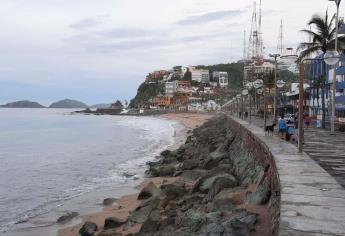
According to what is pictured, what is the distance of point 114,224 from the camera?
1311cm

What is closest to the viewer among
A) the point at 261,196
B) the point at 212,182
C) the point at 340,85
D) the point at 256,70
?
the point at 261,196

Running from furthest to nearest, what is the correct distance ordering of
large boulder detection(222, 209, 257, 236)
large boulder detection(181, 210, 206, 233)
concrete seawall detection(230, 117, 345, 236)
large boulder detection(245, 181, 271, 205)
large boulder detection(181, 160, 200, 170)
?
large boulder detection(181, 160, 200, 170) → large boulder detection(245, 181, 271, 205) → large boulder detection(181, 210, 206, 233) → large boulder detection(222, 209, 257, 236) → concrete seawall detection(230, 117, 345, 236)

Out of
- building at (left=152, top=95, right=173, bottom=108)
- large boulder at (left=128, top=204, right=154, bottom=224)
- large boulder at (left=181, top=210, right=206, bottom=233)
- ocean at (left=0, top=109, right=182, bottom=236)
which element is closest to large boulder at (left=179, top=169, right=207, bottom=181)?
ocean at (left=0, top=109, right=182, bottom=236)

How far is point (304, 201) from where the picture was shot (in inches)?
290

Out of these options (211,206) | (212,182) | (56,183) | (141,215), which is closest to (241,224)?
(211,206)

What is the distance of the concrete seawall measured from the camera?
600 centimetres

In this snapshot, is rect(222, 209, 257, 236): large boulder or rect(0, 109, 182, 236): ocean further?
rect(0, 109, 182, 236): ocean

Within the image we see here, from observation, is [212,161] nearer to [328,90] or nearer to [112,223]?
[112,223]

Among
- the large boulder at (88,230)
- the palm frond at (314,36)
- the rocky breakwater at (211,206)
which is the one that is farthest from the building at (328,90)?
the large boulder at (88,230)

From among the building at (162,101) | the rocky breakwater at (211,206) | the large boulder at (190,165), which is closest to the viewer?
the rocky breakwater at (211,206)

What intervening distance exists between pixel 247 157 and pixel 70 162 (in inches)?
646

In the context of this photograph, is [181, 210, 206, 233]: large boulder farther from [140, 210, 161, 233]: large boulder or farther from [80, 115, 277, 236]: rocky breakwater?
[140, 210, 161, 233]: large boulder

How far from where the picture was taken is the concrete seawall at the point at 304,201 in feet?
19.7

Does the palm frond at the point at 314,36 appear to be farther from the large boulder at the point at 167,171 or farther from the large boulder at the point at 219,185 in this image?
the large boulder at the point at 219,185
